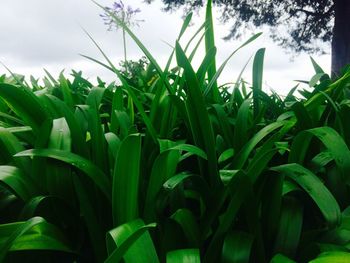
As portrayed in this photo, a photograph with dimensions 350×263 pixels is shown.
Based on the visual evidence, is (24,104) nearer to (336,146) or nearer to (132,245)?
(132,245)

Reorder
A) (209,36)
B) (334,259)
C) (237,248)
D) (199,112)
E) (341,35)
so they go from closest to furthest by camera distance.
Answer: (334,259) < (237,248) < (199,112) < (209,36) < (341,35)

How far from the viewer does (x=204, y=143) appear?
0.90 meters

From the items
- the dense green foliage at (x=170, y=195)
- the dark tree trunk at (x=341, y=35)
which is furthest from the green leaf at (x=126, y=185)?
the dark tree trunk at (x=341, y=35)

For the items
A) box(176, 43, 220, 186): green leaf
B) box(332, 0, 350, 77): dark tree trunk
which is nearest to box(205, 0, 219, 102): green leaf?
box(176, 43, 220, 186): green leaf

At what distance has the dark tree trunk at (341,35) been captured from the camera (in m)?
9.34

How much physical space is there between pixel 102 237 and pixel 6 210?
0.23 metres

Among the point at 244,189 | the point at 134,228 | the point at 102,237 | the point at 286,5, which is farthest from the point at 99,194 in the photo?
the point at 286,5

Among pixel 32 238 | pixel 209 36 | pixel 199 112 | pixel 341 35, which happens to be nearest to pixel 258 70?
pixel 209 36

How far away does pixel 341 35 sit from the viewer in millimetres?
9555

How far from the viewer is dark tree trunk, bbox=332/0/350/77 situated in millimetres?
9336

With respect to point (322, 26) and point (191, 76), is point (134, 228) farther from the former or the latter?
point (322, 26)

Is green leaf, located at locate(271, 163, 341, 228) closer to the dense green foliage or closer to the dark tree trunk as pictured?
the dense green foliage

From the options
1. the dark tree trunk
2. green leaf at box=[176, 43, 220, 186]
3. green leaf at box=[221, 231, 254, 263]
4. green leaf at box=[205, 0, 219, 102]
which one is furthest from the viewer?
the dark tree trunk

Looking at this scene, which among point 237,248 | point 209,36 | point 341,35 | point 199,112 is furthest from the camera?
point 341,35
